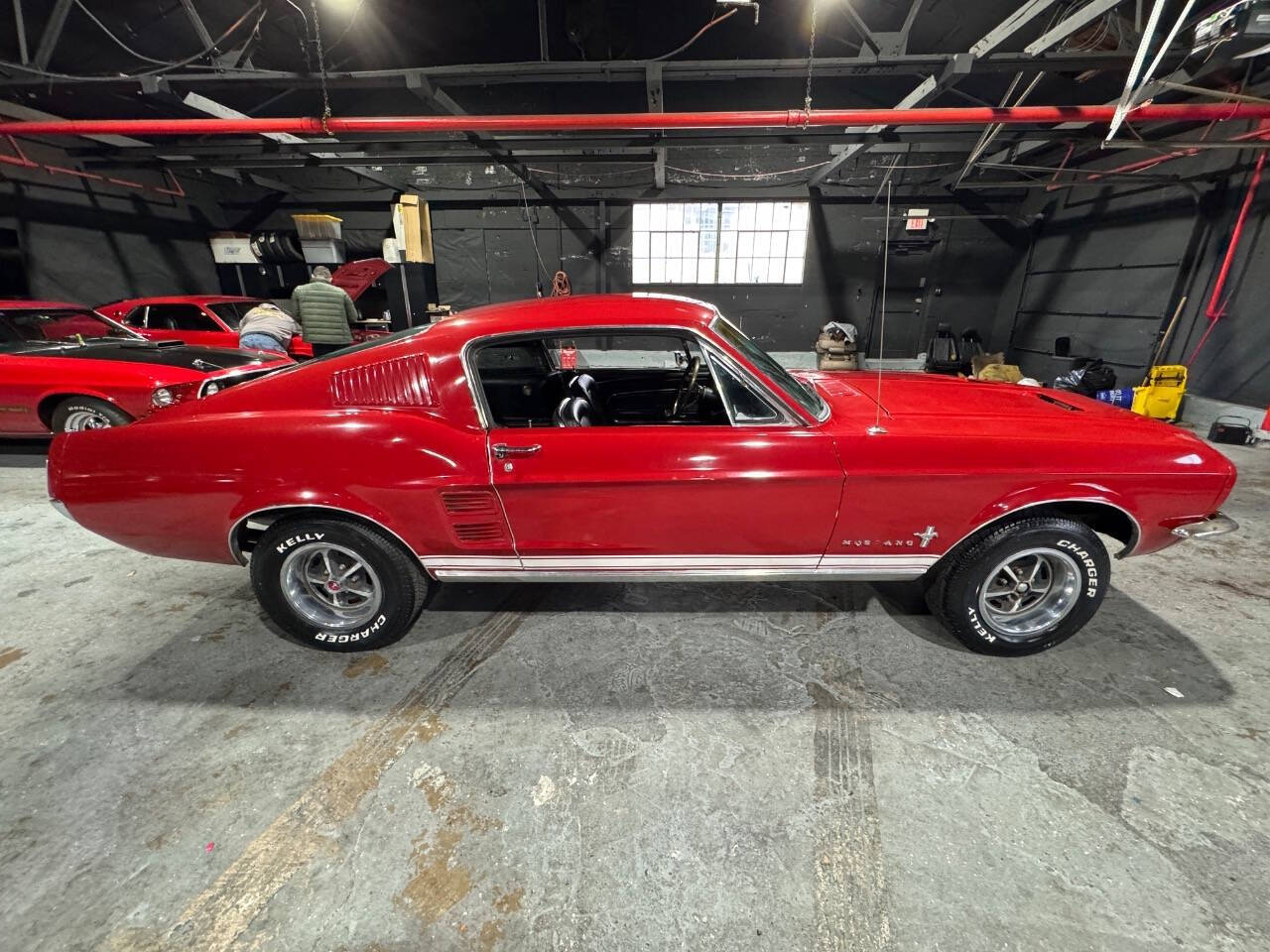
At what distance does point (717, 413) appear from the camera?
2.47 m

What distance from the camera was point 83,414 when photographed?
4562mm

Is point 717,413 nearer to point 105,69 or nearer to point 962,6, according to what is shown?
point 962,6

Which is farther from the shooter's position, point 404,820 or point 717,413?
point 717,413

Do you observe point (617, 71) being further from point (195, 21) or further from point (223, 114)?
point (223, 114)

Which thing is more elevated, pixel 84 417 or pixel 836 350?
pixel 836 350

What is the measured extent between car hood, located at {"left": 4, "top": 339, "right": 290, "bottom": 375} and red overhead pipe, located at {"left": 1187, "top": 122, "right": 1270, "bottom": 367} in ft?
35.9

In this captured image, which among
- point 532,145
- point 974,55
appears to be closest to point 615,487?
point 974,55

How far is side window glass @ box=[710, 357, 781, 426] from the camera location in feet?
6.64

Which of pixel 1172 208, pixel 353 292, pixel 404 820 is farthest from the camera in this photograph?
pixel 353 292

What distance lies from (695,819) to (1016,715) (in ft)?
4.46

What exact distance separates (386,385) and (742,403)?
4.81ft

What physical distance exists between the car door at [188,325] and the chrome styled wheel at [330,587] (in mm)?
6248

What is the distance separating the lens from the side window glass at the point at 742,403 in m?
2.03

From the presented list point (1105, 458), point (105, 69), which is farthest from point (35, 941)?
point (105, 69)
